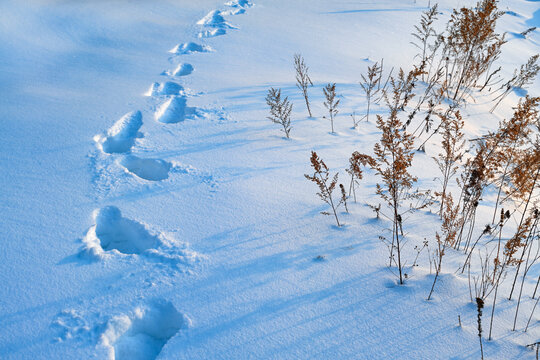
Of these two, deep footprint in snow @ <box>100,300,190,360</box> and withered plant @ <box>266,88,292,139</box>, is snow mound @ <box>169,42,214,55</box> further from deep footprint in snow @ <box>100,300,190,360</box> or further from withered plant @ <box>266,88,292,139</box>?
deep footprint in snow @ <box>100,300,190,360</box>

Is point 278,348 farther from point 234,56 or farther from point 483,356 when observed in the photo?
point 234,56

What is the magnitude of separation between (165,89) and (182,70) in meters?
0.68

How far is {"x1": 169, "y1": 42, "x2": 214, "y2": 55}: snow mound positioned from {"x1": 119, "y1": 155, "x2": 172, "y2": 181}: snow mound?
9.46 feet

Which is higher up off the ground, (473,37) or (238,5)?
(238,5)

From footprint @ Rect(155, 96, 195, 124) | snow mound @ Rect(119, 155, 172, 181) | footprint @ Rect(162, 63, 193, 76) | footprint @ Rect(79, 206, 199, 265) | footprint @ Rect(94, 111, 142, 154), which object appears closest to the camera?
Result: footprint @ Rect(79, 206, 199, 265)

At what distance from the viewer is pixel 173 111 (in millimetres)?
3832

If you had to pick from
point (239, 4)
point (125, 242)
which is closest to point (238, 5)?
point (239, 4)

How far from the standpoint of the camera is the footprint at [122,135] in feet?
10.3

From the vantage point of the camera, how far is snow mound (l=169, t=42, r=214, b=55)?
5.27 meters

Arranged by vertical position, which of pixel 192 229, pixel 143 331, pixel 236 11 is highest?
pixel 236 11

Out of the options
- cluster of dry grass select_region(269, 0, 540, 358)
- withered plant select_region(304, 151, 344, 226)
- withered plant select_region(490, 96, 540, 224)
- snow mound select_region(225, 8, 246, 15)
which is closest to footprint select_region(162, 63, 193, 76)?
cluster of dry grass select_region(269, 0, 540, 358)

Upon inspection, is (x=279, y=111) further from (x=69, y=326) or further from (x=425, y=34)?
(x=425, y=34)

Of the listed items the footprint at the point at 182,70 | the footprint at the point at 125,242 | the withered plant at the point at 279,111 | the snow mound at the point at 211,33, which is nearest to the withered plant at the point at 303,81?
the withered plant at the point at 279,111

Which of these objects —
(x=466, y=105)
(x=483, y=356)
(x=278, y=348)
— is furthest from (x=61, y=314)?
(x=466, y=105)
